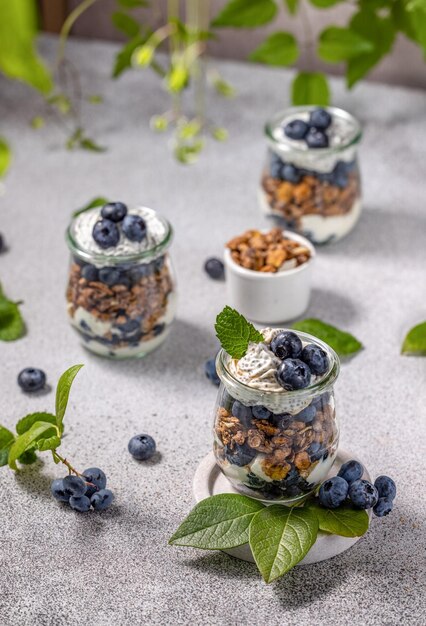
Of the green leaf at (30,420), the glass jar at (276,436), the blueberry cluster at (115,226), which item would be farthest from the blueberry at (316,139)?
the green leaf at (30,420)

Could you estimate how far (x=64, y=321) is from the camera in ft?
4.33

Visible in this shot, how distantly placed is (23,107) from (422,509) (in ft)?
4.67

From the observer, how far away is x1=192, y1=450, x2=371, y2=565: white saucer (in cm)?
87

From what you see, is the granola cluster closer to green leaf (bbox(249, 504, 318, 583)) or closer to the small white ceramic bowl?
the small white ceramic bowl

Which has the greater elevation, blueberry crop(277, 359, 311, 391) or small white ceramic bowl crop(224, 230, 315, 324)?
blueberry crop(277, 359, 311, 391)

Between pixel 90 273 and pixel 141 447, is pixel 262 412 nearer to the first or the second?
pixel 141 447

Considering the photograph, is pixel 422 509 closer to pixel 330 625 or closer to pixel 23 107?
pixel 330 625

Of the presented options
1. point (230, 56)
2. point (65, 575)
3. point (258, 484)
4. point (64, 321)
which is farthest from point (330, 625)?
point (230, 56)

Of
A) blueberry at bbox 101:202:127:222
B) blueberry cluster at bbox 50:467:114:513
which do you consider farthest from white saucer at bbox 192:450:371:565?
blueberry at bbox 101:202:127:222

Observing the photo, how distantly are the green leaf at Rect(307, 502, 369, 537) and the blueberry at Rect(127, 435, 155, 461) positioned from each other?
9.2 inches

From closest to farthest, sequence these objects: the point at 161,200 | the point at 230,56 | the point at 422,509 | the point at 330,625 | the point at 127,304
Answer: the point at 330,625 → the point at 422,509 → the point at 127,304 → the point at 161,200 → the point at 230,56

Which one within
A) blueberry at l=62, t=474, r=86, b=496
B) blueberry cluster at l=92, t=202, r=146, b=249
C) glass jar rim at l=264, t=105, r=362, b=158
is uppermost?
blueberry cluster at l=92, t=202, r=146, b=249

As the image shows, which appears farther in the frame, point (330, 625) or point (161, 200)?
point (161, 200)

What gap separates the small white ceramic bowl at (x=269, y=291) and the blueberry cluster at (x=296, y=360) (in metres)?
0.37
